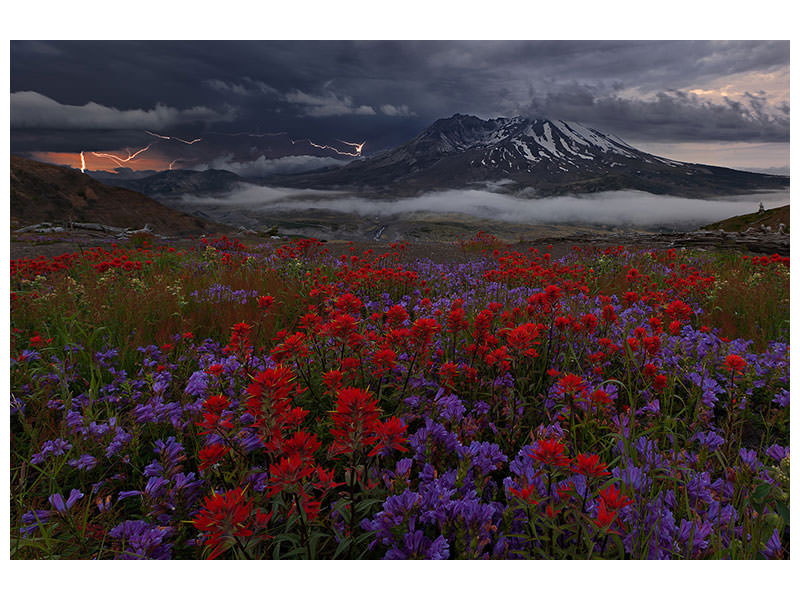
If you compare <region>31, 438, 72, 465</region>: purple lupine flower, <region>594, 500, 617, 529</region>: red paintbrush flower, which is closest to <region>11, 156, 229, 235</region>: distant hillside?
<region>31, 438, 72, 465</region>: purple lupine flower

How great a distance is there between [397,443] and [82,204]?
155ft

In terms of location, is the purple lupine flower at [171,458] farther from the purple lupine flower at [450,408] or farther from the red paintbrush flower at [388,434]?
the purple lupine flower at [450,408]

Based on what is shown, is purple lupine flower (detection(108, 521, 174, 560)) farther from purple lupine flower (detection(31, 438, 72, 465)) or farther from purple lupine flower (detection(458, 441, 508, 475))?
purple lupine flower (detection(458, 441, 508, 475))

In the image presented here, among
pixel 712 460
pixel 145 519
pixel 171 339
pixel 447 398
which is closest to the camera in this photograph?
pixel 145 519

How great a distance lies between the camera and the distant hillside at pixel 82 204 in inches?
1284

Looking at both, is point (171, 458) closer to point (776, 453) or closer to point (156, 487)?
point (156, 487)

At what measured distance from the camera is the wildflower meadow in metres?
1.32

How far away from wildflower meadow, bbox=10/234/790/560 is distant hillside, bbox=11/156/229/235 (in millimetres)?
34306

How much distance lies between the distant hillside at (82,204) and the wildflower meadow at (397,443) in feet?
113

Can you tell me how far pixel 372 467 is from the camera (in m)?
1.67

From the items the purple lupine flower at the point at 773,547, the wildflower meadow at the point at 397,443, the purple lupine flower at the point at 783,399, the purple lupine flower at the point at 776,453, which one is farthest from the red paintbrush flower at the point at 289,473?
the purple lupine flower at the point at 783,399
